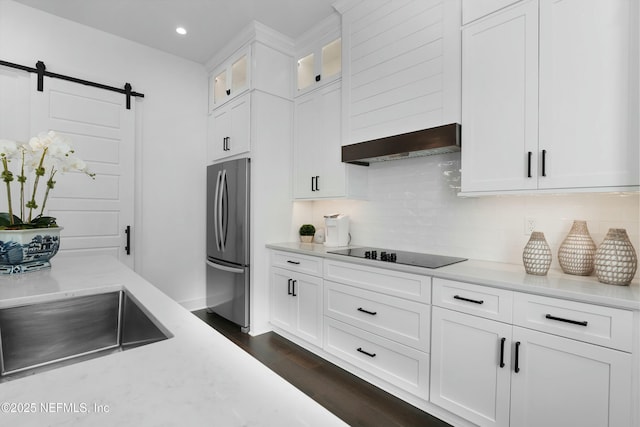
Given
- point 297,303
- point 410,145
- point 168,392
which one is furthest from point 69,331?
point 410,145

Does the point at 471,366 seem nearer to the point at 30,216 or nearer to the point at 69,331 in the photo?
the point at 69,331

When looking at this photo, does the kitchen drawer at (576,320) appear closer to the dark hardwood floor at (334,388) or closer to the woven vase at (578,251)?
the woven vase at (578,251)

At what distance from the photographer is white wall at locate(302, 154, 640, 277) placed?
69.7 inches

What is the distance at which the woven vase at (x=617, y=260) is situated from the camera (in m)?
1.47

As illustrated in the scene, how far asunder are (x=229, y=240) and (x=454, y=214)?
2173 mm

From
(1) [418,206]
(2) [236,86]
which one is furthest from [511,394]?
(2) [236,86]

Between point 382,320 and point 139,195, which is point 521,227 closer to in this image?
point 382,320

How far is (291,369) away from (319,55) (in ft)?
9.21

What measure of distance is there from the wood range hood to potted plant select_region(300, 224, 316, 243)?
0.93 metres

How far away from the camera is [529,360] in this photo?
4.90 ft

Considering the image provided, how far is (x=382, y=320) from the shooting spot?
Answer: 212cm

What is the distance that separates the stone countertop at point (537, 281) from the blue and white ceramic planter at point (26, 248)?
1.75 metres

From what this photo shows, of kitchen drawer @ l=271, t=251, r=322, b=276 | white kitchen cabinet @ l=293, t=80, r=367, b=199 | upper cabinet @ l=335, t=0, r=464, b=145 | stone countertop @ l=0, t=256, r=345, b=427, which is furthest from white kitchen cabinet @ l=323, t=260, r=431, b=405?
stone countertop @ l=0, t=256, r=345, b=427

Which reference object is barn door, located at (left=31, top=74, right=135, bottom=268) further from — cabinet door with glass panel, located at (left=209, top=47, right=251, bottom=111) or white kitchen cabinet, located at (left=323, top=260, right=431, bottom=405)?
white kitchen cabinet, located at (left=323, top=260, right=431, bottom=405)
